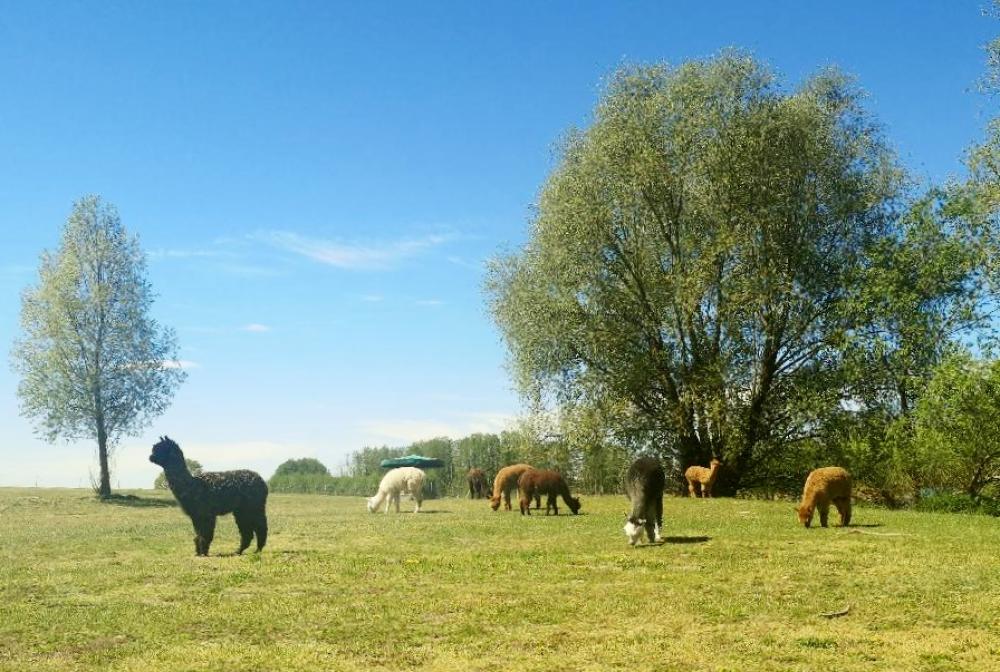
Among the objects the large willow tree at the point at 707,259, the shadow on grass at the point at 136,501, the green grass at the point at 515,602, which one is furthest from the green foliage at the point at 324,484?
the green grass at the point at 515,602

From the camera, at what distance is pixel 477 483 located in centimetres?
4984

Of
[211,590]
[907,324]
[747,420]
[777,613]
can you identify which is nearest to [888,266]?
[907,324]

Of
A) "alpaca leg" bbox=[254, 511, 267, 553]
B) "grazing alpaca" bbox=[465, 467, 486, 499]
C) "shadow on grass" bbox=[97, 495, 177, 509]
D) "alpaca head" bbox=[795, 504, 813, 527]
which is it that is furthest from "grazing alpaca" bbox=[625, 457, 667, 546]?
"shadow on grass" bbox=[97, 495, 177, 509]

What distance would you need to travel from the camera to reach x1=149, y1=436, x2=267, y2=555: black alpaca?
18500mm

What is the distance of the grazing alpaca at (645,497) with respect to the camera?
63.7 feet

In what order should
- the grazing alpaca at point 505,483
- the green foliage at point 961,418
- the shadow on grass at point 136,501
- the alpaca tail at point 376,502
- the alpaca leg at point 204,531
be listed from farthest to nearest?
the shadow on grass at point 136,501 → the alpaca tail at point 376,502 → the grazing alpaca at point 505,483 → the green foliage at point 961,418 → the alpaca leg at point 204,531

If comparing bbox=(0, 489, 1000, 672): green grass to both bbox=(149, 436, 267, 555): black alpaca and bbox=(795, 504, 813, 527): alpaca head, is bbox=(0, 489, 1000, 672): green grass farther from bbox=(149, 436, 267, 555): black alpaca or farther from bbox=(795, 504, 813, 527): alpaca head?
bbox=(149, 436, 267, 555): black alpaca

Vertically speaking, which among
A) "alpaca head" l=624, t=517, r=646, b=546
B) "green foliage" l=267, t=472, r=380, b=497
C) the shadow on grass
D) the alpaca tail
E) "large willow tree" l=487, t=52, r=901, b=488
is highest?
"large willow tree" l=487, t=52, r=901, b=488

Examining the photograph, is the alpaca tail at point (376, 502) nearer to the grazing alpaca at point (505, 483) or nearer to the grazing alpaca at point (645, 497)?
the grazing alpaca at point (505, 483)

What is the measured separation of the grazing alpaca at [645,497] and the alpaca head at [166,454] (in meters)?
9.58

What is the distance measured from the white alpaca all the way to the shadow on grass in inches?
671

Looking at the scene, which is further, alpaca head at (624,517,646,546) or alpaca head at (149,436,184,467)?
alpaca head at (624,517,646,546)

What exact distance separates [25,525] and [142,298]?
2036 cm

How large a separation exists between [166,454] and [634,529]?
1004 cm
